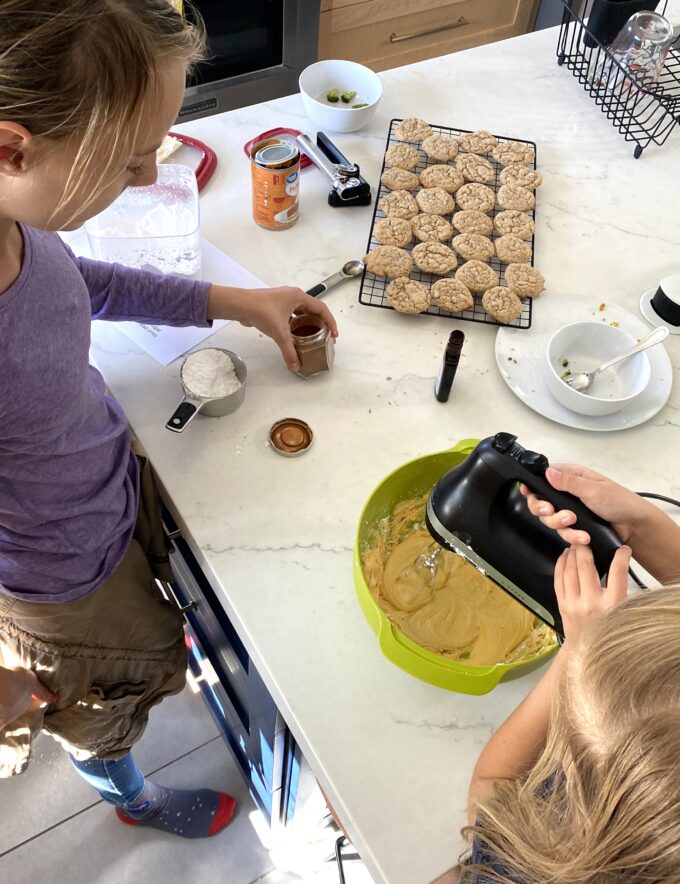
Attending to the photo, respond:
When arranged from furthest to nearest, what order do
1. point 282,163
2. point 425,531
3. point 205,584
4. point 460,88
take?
point 460,88
point 282,163
point 205,584
point 425,531

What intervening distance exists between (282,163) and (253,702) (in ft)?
2.71

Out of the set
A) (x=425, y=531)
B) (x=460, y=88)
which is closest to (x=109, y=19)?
(x=425, y=531)

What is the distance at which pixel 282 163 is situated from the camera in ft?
3.67

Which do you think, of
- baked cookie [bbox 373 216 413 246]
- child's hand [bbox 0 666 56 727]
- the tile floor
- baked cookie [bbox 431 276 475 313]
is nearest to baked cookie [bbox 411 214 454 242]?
baked cookie [bbox 373 216 413 246]

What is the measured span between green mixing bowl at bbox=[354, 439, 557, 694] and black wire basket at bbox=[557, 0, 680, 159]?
0.92 m

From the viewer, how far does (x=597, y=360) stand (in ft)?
3.58

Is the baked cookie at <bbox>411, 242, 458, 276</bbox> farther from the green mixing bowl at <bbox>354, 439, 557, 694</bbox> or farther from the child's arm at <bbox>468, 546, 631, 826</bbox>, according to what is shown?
the child's arm at <bbox>468, 546, 631, 826</bbox>

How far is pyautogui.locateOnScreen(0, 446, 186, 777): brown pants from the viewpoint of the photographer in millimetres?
887

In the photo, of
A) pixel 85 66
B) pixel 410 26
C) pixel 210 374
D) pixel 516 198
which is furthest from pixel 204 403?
pixel 410 26

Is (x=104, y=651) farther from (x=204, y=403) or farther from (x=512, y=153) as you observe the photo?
(x=512, y=153)

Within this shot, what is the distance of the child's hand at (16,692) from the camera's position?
0.81 m

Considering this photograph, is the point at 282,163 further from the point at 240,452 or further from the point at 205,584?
the point at 205,584

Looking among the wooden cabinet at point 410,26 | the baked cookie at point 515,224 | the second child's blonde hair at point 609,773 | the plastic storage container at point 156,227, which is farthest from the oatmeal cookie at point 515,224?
the wooden cabinet at point 410,26

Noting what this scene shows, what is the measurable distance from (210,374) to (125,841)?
41.6 inches
